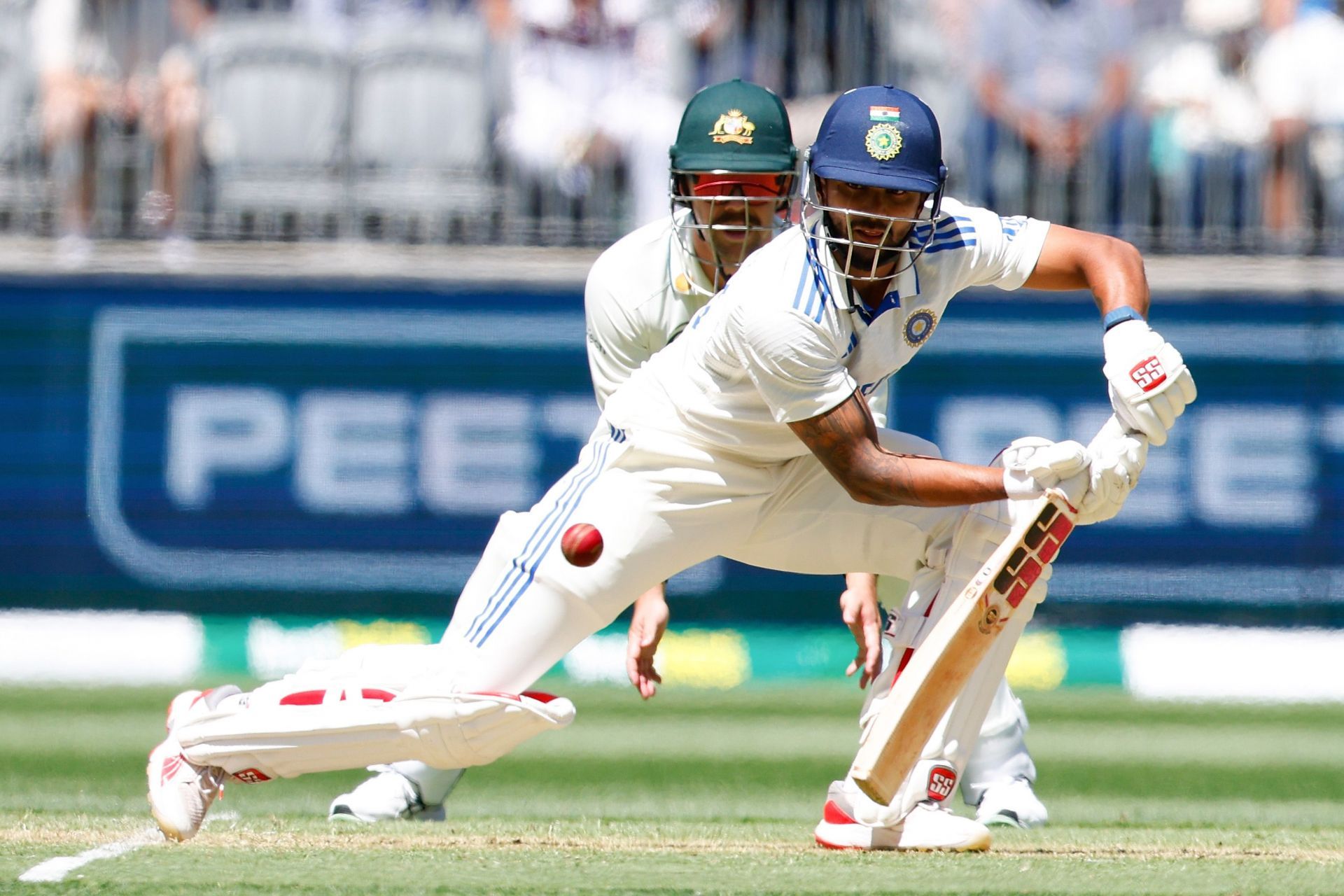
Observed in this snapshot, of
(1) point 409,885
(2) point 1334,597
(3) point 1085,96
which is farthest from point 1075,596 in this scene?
(1) point 409,885

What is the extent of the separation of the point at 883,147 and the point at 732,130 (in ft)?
2.66

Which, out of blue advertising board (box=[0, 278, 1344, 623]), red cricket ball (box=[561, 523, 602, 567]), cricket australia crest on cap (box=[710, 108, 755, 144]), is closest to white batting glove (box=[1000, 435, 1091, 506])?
red cricket ball (box=[561, 523, 602, 567])

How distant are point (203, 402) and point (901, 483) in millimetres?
4051

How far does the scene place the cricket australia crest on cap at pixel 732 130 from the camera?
420 cm

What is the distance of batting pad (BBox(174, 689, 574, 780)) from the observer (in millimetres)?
3604

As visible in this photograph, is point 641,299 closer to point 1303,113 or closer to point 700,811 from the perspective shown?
point 700,811

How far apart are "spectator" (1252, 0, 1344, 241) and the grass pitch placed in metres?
1.89

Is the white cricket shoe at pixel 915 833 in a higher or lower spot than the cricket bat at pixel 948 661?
lower

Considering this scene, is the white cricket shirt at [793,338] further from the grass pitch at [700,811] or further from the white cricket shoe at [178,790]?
the white cricket shoe at [178,790]

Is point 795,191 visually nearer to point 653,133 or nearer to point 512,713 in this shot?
point 512,713

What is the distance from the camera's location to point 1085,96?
6934mm

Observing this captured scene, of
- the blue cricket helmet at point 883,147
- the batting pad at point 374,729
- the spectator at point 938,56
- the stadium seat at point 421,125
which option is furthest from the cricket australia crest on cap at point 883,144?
the stadium seat at point 421,125

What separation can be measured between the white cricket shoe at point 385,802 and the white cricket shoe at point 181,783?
646mm

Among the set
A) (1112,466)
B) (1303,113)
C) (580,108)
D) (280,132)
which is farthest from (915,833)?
(280,132)
